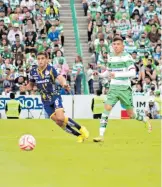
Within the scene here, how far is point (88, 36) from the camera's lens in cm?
3666

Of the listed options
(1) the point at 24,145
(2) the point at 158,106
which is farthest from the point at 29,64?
(1) the point at 24,145

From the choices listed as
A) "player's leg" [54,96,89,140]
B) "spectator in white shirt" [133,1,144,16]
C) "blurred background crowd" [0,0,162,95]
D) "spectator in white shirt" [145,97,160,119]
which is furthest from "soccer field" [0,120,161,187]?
"spectator in white shirt" [133,1,144,16]

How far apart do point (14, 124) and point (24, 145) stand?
960 cm

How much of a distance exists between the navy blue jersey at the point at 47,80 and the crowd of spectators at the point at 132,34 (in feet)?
47.4

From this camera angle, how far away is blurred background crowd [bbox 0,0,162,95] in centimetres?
3319

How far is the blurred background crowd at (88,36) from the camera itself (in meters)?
33.2

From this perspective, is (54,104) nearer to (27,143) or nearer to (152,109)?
(27,143)

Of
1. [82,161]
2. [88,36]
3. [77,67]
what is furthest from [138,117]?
[88,36]

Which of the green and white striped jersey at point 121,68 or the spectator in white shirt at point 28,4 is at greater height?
the spectator in white shirt at point 28,4

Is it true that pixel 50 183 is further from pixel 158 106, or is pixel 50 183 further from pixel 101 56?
pixel 101 56

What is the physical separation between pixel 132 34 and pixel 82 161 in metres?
22.3

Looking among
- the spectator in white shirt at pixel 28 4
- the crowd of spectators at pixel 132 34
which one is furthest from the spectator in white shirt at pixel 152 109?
the spectator in white shirt at pixel 28 4

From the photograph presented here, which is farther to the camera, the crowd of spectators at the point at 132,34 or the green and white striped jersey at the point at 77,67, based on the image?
the crowd of spectators at the point at 132,34

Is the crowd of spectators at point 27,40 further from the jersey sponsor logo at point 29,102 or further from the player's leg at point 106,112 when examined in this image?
the player's leg at point 106,112
